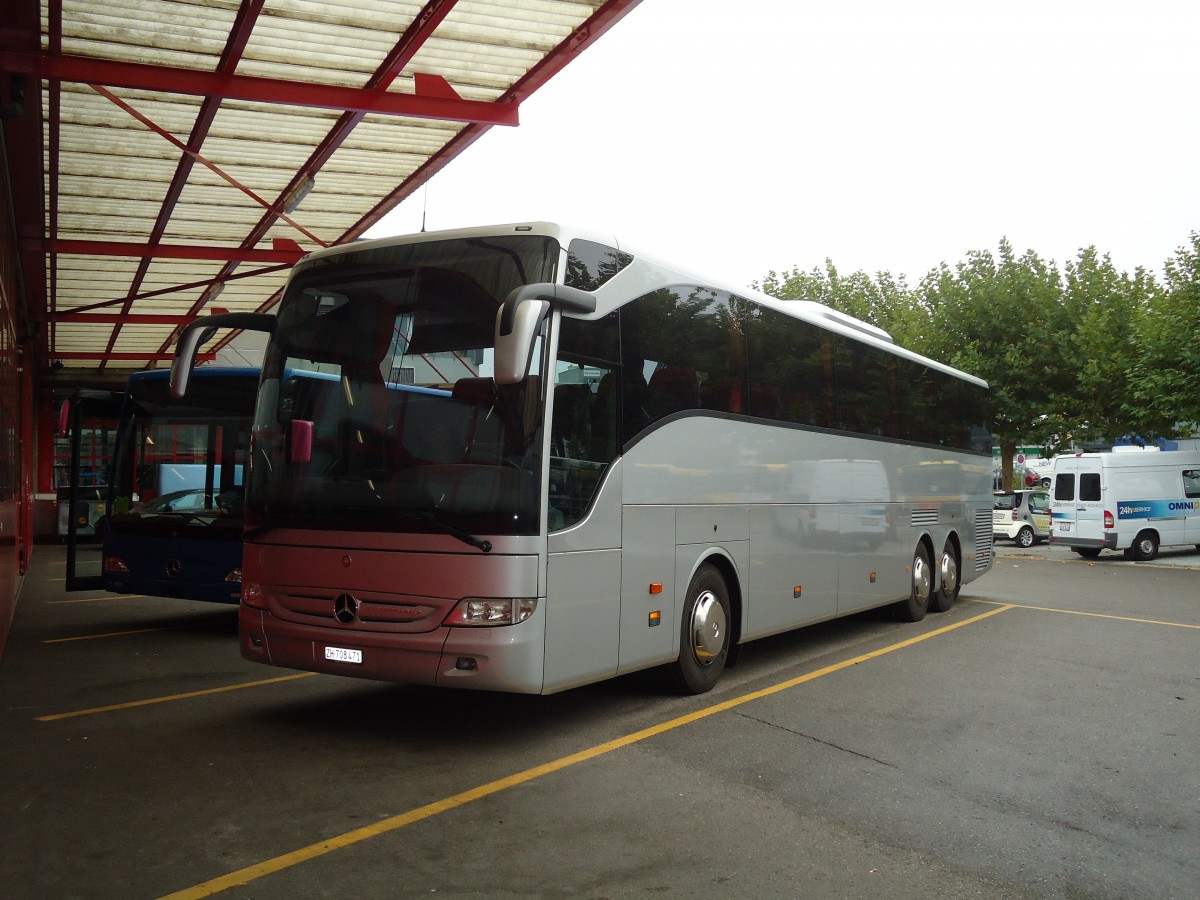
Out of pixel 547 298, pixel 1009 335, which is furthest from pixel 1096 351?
pixel 547 298

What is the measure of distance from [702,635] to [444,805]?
320 centimetres

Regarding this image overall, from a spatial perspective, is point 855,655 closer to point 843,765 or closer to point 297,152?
point 843,765

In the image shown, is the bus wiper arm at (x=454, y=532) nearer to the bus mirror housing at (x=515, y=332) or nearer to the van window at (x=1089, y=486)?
the bus mirror housing at (x=515, y=332)

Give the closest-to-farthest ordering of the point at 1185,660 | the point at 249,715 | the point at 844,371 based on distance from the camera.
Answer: the point at 249,715, the point at 1185,660, the point at 844,371

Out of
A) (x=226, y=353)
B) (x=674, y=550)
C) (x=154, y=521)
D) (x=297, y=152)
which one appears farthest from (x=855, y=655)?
(x=226, y=353)

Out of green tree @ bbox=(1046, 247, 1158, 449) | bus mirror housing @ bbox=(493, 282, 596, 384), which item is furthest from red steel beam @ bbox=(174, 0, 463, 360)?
green tree @ bbox=(1046, 247, 1158, 449)

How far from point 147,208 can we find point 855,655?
12.5 metres

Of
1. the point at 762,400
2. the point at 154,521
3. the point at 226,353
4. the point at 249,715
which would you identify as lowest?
the point at 249,715

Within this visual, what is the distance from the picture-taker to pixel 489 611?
6250mm

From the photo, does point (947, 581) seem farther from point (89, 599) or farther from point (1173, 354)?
point (1173, 354)

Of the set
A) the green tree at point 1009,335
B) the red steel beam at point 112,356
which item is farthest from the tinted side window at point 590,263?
the green tree at point 1009,335

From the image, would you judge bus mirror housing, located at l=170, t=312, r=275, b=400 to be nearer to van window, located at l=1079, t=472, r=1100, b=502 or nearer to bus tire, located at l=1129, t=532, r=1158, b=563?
van window, located at l=1079, t=472, r=1100, b=502

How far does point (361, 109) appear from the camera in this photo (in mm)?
12102

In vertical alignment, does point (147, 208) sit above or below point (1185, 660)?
above
